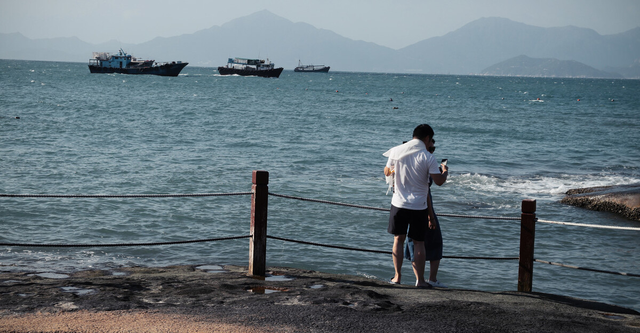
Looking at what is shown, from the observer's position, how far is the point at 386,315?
5.46 meters

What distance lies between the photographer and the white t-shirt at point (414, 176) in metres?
6.20

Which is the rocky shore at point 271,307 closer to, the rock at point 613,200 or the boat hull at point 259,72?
the rock at point 613,200

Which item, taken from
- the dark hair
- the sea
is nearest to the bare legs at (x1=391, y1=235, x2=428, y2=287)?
the dark hair

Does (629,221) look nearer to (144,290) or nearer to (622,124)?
(144,290)

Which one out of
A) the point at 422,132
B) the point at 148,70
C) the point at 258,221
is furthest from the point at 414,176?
the point at 148,70

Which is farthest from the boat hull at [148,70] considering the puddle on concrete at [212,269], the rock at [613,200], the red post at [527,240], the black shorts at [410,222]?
the red post at [527,240]

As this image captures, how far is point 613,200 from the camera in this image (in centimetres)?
1595

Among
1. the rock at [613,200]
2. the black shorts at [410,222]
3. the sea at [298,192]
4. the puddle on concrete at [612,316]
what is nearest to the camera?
the puddle on concrete at [612,316]

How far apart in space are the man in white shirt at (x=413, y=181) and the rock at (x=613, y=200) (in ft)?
36.6

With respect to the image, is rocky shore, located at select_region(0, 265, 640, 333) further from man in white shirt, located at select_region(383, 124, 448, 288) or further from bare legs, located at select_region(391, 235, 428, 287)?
man in white shirt, located at select_region(383, 124, 448, 288)

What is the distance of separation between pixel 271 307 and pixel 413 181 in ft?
6.58

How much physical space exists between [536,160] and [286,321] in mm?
23965

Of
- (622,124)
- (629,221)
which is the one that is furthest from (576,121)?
(629,221)

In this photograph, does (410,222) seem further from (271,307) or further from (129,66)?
(129,66)
